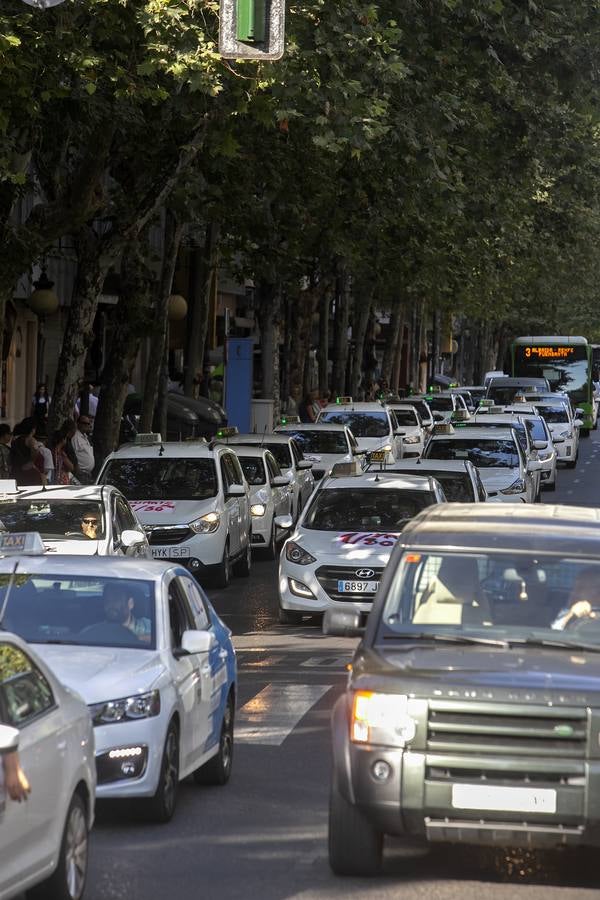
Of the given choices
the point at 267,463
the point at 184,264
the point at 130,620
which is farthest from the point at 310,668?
the point at 184,264

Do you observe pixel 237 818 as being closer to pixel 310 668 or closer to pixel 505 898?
pixel 505 898

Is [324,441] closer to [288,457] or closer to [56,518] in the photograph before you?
[288,457]

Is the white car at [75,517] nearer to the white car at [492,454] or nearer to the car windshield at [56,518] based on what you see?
the car windshield at [56,518]

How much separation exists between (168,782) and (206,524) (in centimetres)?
1205

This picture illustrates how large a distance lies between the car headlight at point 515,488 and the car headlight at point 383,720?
1939 cm

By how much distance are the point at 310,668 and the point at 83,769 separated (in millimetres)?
8081

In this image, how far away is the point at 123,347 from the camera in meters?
28.8

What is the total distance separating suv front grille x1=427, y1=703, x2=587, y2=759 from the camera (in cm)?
741

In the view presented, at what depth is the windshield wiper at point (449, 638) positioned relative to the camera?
8133mm

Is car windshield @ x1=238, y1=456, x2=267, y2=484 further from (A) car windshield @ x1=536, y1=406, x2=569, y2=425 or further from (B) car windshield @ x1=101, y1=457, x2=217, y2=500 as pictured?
(A) car windshield @ x1=536, y1=406, x2=569, y2=425

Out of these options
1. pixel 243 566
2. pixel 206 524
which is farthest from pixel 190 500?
pixel 243 566

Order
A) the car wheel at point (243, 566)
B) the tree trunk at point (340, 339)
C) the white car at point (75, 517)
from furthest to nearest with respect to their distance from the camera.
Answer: the tree trunk at point (340, 339) < the car wheel at point (243, 566) < the white car at point (75, 517)

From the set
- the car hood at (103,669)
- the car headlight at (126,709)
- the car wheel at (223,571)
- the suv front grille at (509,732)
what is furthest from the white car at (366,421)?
the suv front grille at (509,732)

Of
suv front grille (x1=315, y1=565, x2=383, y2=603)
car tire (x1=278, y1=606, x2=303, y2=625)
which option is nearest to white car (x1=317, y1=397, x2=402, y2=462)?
car tire (x1=278, y1=606, x2=303, y2=625)
